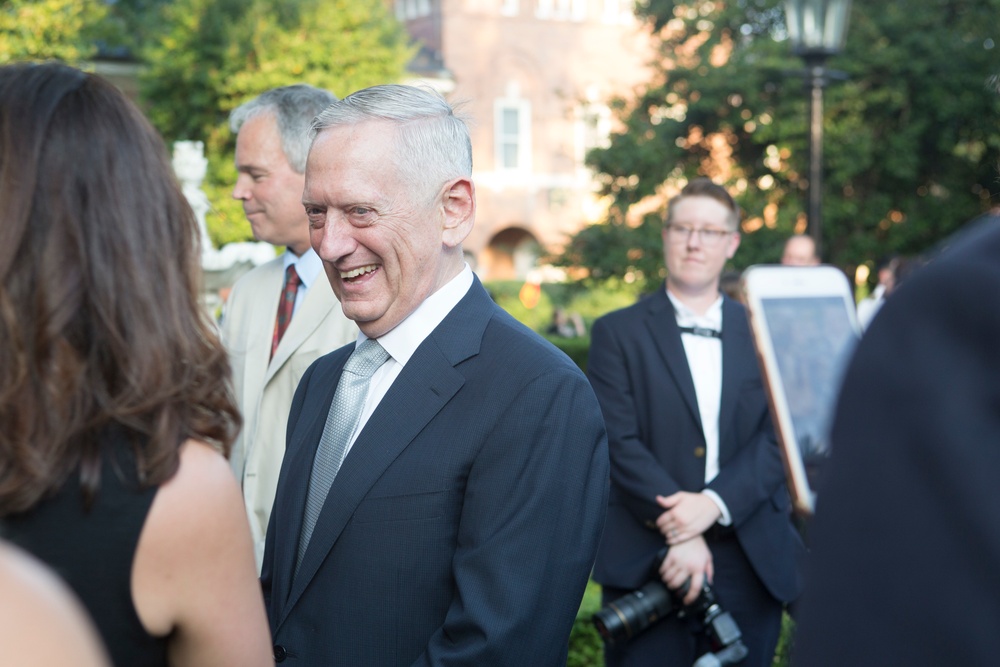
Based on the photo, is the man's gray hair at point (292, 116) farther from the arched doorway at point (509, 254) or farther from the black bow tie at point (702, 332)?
the arched doorway at point (509, 254)

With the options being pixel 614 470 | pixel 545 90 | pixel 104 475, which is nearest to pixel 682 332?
pixel 614 470

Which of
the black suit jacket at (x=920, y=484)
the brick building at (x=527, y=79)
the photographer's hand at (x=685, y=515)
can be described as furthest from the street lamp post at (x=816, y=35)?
the brick building at (x=527, y=79)

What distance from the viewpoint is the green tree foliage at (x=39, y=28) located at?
15.9m

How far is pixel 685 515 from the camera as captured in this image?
3945 millimetres

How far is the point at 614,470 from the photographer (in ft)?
13.5

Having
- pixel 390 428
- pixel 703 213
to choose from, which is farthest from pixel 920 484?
pixel 703 213

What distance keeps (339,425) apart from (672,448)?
6.33ft

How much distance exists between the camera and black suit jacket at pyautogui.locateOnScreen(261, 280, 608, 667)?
2207 millimetres

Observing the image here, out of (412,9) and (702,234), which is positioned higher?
(412,9)

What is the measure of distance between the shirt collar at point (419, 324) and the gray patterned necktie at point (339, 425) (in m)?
0.04

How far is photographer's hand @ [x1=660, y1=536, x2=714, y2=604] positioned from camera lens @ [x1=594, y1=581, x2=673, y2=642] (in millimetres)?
52

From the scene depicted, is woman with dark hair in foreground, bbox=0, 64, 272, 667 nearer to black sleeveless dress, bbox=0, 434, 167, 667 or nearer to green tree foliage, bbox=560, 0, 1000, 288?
black sleeveless dress, bbox=0, 434, 167, 667

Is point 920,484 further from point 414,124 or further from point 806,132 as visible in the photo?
point 806,132

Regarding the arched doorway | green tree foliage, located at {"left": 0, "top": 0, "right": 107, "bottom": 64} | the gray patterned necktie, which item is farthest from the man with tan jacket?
the arched doorway
